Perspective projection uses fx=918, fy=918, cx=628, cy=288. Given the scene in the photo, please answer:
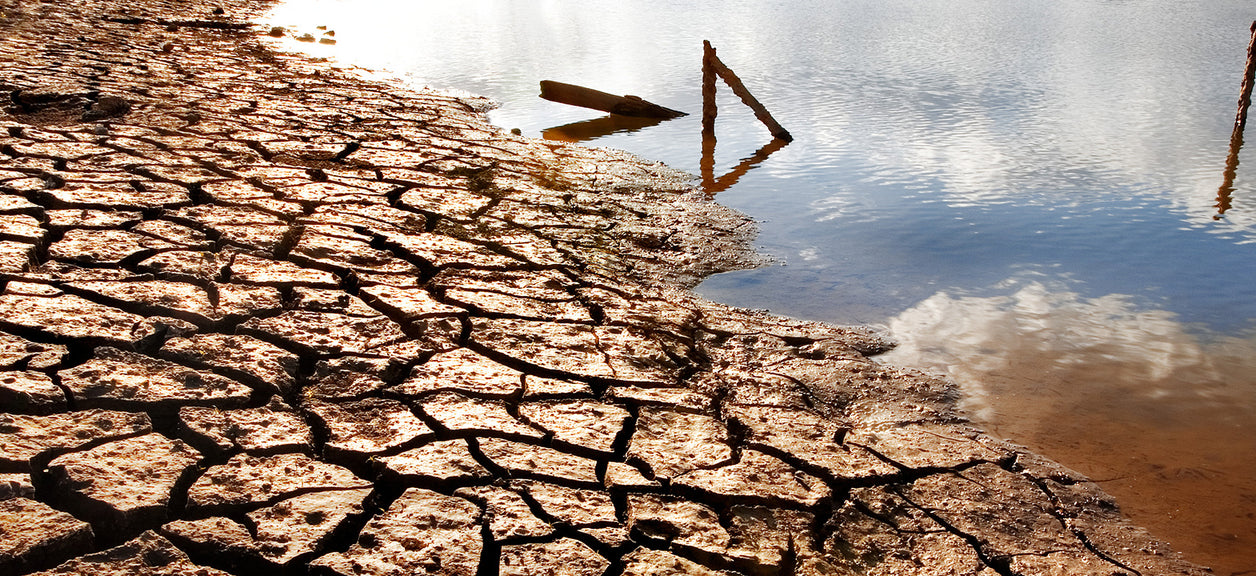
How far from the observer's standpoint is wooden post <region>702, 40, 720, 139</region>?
9430 mm

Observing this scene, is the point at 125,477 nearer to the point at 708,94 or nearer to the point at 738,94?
the point at 738,94

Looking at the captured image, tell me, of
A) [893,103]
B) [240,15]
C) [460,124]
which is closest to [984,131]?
[893,103]

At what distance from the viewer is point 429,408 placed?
2895 mm

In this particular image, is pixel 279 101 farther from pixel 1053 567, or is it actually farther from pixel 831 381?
pixel 1053 567

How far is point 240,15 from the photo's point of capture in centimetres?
1620

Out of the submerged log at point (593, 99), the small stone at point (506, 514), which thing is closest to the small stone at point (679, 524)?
the small stone at point (506, 514)

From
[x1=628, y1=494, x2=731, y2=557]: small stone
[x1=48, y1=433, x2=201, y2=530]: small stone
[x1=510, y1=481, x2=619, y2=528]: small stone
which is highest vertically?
[x1=48, y1=433, x2=201, y2=530]: small stone

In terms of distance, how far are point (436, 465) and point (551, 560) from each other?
0.51m

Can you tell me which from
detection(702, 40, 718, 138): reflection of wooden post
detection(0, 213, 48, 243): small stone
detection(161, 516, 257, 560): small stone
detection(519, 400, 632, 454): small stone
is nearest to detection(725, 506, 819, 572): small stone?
detection(519, 400, 632, 454): small stone

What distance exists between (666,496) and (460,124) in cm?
604

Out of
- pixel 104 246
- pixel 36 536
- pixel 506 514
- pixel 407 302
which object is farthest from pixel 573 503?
pixel 104 246

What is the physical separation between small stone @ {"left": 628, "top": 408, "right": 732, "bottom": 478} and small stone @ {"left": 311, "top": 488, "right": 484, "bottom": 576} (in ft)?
2.06

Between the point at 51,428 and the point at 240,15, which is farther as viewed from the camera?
the point at 240,15

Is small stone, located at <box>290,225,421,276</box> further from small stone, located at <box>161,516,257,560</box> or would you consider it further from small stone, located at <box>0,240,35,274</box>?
small stone, located at <box>161,516,257,560</box>
